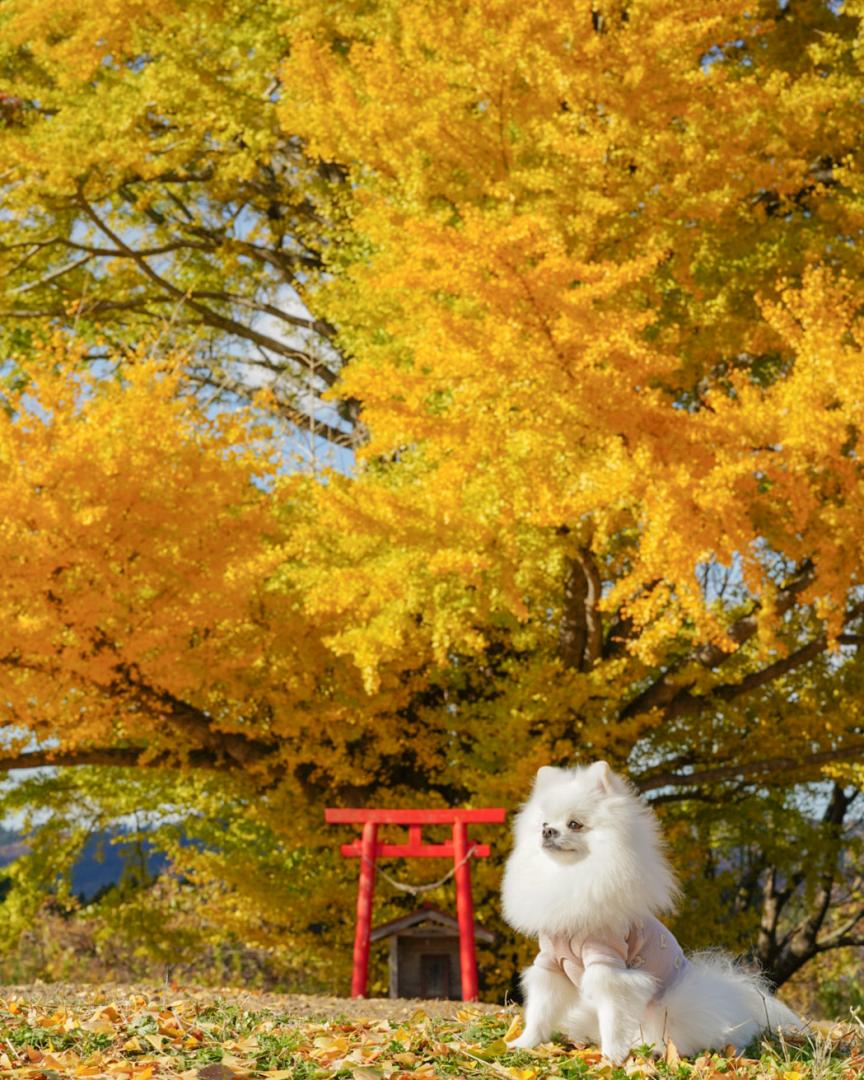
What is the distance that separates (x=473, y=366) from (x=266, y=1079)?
514 centimetres

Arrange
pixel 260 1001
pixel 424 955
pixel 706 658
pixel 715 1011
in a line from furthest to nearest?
1. pixel 706 658
2. pixel 424 955
3. pixel 260 1001
4. pixel 715 1011

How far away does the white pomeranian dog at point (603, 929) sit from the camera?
400cm

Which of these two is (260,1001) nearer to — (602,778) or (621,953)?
(621,953)

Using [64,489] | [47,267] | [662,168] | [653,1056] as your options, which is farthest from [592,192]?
[47,267]

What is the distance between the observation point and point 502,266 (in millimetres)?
7688

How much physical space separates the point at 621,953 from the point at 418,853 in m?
4.82

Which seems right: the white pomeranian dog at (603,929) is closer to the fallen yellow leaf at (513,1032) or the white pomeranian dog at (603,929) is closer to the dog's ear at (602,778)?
the dog's ear at (602,778)

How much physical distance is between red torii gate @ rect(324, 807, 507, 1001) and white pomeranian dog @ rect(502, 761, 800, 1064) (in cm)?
395

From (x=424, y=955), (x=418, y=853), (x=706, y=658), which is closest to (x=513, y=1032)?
(x=418, y=853)

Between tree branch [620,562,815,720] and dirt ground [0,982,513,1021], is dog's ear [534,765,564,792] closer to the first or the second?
dirt ground [0,982,513,1021]

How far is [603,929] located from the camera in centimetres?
404

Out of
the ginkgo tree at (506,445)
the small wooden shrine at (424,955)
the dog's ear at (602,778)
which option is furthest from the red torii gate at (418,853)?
the dog's ear at (602,778)

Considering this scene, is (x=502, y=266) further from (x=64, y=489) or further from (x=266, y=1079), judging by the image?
(x=266, y=1079)

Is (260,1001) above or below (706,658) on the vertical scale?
below
